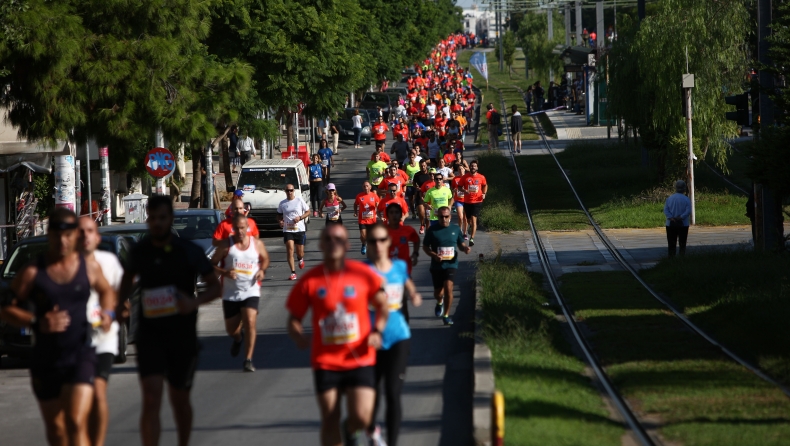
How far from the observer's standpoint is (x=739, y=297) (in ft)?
49.7

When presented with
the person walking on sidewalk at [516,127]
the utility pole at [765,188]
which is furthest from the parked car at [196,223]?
the person walking on sidewalk at [516,127]

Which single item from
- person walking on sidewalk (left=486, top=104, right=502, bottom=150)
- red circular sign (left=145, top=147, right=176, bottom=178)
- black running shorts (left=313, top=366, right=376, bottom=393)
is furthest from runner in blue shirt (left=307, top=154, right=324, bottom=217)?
black running shorts (left=313, top=366, right=376, bottom=393)

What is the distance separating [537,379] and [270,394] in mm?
2609

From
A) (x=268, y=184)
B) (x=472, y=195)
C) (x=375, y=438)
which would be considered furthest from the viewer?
(x=268, y=184)

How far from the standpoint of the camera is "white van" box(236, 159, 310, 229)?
1104 inches

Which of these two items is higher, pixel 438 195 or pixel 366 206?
pixel 438 195

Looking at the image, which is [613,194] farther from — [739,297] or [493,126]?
[739,297]

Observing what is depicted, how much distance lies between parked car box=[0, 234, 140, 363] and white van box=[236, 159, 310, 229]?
12914 millimetres

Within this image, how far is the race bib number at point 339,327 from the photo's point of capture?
6.95 m

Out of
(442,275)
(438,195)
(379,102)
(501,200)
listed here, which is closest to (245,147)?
(501,200)

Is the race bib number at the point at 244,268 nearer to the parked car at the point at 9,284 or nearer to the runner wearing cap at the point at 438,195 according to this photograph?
the parked car at the point at 9,284

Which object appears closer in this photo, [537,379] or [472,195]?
[537,379]

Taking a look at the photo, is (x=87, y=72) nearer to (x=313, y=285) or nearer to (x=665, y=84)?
(x=313, y=285)

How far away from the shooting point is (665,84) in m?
30.3
